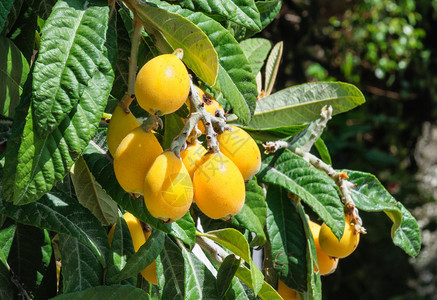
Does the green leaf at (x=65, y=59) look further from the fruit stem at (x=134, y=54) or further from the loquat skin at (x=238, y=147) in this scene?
the loquat skin at (x=238, y=147)

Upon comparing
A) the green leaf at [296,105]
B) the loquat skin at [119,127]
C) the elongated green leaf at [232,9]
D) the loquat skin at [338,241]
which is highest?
the elongated green leaf at [232,9]

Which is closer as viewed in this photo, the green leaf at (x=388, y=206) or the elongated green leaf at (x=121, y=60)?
the elongated green leaf at (x=121, y=60)

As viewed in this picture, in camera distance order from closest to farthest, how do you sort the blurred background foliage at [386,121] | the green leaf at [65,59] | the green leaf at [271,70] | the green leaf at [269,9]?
the green leaf at [65,59]
the green leaf at [269,9]
the green leaf at [271,70]
the blurred background foliage at [386,121]

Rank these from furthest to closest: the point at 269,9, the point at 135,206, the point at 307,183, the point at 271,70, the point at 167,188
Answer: the point at 271,70, the point at 269,9, the point at 307,183, the point at 135,206, the point at 167,188

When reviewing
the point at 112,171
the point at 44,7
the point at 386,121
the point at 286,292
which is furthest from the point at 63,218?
the point at 386,121

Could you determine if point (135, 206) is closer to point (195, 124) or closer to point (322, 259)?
point (195, 124)

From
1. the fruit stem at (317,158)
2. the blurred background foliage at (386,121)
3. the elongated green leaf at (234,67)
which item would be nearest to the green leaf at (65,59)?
the elongated green leaf at (234,67)

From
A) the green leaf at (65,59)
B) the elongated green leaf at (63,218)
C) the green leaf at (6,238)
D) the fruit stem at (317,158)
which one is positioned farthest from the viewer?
the fruit stem at (317,158)

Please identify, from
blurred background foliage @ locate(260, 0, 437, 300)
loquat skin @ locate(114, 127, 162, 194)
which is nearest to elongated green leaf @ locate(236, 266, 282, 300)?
loquat skin @ locate(114, 127, 162, 194)
